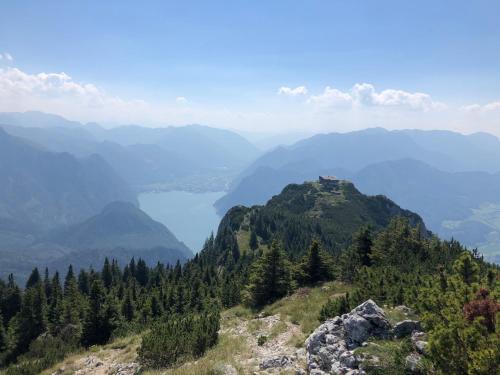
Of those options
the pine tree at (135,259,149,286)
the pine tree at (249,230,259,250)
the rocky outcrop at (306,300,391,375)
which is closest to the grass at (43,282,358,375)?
the rocky outcrop at (306,300,391,375)

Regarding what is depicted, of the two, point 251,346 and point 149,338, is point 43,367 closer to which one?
point 149,338

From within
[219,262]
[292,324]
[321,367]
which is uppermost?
[321,367]

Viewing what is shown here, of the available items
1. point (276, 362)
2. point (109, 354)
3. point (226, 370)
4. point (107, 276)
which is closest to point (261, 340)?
point (276, 362)

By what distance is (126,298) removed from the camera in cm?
5488

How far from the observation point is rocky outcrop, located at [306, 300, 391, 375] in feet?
55.4

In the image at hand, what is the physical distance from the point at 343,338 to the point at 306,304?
12179 millimetres

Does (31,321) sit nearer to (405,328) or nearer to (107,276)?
(107,276)

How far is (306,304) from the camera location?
31109 millimetres

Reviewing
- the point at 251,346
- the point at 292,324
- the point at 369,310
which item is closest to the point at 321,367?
the point at 369,310

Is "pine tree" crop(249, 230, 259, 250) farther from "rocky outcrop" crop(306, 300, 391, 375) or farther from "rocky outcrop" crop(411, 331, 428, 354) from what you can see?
"rocky outcrop" crop(411, 331, 428, 354)

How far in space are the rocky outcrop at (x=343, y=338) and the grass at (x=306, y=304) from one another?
4.50m

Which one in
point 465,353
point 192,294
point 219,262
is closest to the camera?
point 465,353

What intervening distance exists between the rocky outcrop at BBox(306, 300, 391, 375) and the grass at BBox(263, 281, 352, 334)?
14.8ft

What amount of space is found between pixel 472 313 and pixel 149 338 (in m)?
19.5
